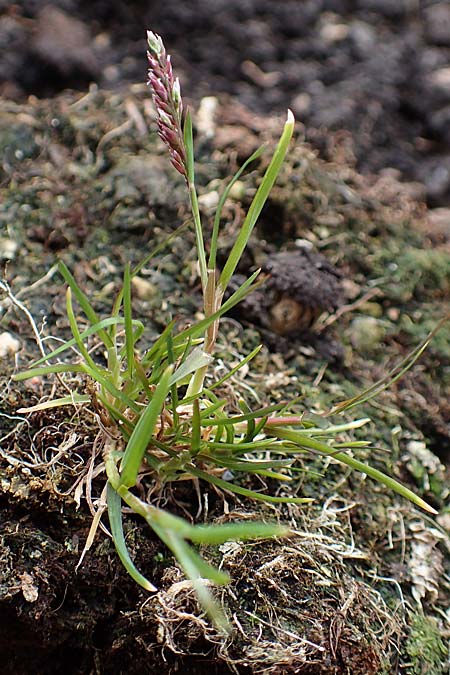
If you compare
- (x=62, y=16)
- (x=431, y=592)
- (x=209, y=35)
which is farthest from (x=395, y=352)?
(x=62, y=16)

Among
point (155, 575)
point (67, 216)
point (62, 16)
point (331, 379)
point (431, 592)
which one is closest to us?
point (155, 575)

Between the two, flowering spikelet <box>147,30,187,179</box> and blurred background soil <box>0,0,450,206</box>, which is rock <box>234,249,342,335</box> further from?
blurred background soil <box>0,0,450,206</box>

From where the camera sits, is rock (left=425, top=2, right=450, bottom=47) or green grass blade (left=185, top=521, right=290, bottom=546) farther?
rock (left=425, top=2, right=450, bottom=47)

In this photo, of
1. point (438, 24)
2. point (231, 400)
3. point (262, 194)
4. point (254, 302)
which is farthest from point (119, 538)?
point (438, 24)

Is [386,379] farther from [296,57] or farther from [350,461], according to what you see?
[296,57]

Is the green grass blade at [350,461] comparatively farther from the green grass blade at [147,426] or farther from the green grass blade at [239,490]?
the green grass blade at [147,426]

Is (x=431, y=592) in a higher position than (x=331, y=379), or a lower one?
lower

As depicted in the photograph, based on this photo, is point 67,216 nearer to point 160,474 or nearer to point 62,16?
point 160,474

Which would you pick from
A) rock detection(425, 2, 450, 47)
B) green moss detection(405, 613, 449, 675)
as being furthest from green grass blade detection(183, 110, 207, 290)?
rock detection(425, 2, 450, 47)

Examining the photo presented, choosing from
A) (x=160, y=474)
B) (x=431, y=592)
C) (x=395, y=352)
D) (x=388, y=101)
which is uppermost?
(x=388, y=101)
